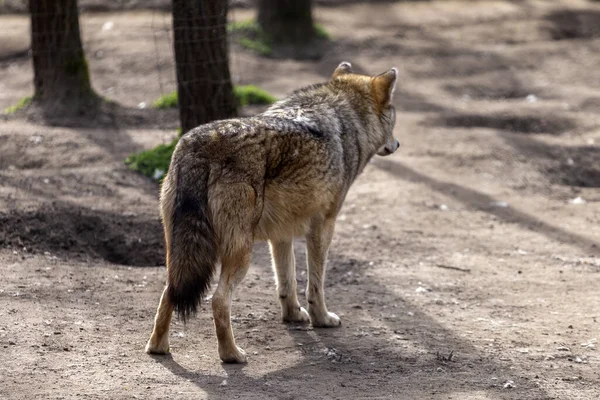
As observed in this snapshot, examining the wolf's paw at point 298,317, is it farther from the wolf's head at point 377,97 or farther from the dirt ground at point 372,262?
the wolf's head at point 377,97

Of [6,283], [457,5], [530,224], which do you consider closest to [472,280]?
[530,224]

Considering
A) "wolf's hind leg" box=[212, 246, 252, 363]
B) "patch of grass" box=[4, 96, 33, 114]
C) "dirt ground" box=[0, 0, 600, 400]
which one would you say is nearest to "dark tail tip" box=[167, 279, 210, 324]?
"wolf's hind leg" box=[212, 246, 252, 363]

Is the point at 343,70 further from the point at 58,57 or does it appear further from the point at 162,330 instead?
the point at 58,57

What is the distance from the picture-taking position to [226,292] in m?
5.25

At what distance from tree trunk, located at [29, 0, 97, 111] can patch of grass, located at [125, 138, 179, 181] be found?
2238 millimetres

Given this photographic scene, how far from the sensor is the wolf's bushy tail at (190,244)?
16.2 ft

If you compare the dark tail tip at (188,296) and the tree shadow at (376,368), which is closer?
the dark tail tip at (188,296)

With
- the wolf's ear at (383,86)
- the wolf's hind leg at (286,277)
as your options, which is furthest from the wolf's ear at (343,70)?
the wolf's hind leg at (286,277)

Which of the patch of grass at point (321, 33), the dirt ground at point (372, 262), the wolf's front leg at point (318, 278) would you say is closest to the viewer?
the dirt ground at point (372, 262)

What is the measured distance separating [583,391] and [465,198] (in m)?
4.24

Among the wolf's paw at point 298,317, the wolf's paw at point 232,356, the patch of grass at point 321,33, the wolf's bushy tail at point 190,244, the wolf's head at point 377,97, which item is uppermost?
the wolf's head at point 377,97

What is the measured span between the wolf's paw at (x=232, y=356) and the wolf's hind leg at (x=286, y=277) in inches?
35.7

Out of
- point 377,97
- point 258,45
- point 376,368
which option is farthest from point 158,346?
point 258,45

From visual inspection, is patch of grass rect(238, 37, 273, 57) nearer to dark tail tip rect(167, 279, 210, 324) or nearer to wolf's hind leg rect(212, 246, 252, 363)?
wolf's hind leg rect(212, 246, 252, 363)
